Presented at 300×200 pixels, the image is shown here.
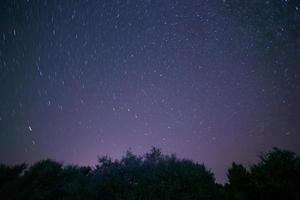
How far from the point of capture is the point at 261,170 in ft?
26.1

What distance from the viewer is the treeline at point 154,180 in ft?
25.6

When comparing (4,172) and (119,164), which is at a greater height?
(4,172)

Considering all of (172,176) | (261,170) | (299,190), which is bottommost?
(299,190)

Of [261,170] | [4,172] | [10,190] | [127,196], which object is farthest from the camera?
[4,172]

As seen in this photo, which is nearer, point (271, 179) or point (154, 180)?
point (271, 179)

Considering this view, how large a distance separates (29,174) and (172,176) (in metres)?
12.7

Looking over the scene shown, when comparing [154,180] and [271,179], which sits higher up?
[154,180]

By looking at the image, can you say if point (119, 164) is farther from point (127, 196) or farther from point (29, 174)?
point (29, 174)

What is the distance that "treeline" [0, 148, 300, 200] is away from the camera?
25.6 ft

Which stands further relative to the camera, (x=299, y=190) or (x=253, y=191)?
(x=253, y=191)

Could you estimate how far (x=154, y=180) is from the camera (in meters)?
14.8

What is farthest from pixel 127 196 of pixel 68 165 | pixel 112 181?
pixel 68 165

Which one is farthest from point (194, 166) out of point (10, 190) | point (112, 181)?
point (10, 190)

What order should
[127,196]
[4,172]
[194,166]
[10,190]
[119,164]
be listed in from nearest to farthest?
[127,196]
[194,166]
[119,164]
[10,190]
[4,172]
